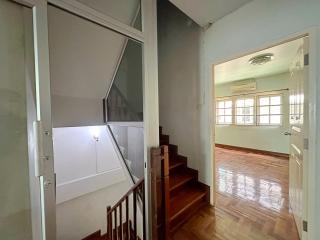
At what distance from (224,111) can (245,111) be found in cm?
83

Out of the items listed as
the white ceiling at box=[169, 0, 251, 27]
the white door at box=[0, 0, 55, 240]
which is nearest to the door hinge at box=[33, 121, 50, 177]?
the white door at box=[0, 0, 55, 240]

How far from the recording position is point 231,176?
336 centimetres

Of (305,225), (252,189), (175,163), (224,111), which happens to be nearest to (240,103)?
(224,111)

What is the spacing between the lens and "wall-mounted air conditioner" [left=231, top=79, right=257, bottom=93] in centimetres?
512

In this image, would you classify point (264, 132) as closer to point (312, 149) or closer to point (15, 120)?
point (312, 149)

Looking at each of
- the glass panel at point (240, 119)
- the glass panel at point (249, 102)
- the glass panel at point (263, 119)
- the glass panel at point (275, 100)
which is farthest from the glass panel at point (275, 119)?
the glass panel at point (240, 119)

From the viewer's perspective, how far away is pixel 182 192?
2.38 meters

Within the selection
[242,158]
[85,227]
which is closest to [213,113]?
[242,158]

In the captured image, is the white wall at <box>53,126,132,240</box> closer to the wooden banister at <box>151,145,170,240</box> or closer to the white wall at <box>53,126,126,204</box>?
the white wall at <box>53,126,126,204</box>

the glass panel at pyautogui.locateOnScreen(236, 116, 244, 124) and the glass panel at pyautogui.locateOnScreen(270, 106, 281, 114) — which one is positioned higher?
the glass panel at pyautogui.locateOnScreen(270, 106, 281, 114)

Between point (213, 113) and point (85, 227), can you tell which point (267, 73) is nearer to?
point (213, 113)

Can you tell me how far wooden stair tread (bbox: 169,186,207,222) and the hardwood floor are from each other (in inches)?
6.5

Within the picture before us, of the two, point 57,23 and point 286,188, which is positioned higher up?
point 57,23

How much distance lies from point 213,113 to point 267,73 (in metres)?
3.46
